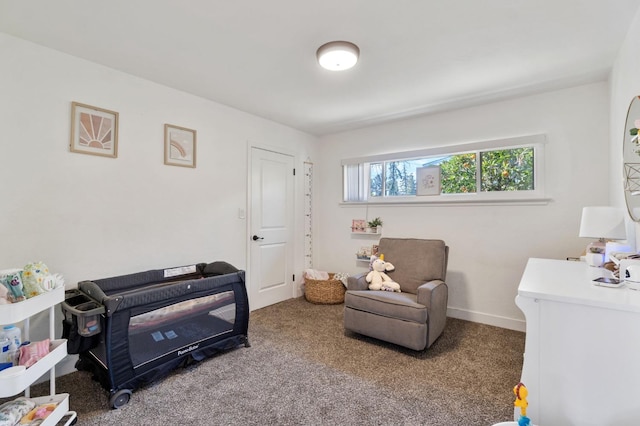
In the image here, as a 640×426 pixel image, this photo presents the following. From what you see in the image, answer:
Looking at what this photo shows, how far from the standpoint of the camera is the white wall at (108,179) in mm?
2064

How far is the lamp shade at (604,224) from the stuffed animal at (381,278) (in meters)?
1.54

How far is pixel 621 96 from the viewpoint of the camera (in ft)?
7.03

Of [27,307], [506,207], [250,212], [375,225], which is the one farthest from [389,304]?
[27,307]

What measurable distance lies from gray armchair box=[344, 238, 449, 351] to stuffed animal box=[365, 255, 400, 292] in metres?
0.05

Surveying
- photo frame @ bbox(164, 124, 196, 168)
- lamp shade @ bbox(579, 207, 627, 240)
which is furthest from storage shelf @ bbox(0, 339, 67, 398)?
lamp shade @ bbox(579, 207, 627, 240)

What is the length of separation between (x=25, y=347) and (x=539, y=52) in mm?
3693

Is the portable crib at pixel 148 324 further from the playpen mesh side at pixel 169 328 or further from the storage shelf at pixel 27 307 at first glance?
the storage shelf at pixel 27 307

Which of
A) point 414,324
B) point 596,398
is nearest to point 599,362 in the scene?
point 596,398

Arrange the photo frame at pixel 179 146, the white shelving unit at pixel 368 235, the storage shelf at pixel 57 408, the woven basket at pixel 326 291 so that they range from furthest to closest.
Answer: the white shelving unit at pixel 368 235, the woven basket at pixel 326 291, the photo frame at pixel 179 146, the storage shelf at pixel 57 408

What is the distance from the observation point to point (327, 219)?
14.7ft

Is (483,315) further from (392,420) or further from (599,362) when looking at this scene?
(599,362)

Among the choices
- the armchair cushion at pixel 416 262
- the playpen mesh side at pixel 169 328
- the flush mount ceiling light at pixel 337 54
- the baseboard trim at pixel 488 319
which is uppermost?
the flush mount ceiling light at pixel 337 54

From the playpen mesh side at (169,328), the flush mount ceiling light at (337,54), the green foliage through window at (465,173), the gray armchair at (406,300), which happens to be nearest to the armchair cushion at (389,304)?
the gray armchair at (406,300)

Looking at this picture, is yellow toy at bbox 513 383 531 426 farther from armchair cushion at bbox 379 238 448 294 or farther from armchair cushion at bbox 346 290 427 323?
armchair cushion at bbox 379 238 448 294
